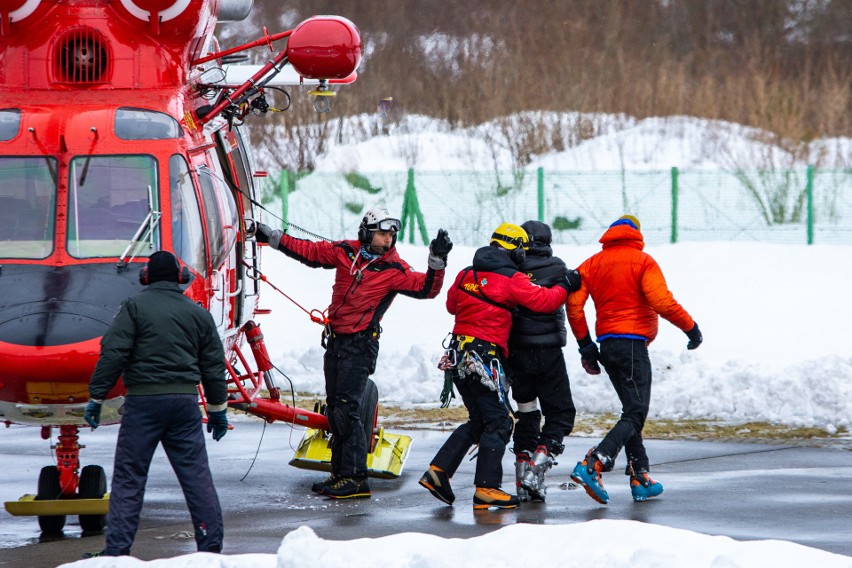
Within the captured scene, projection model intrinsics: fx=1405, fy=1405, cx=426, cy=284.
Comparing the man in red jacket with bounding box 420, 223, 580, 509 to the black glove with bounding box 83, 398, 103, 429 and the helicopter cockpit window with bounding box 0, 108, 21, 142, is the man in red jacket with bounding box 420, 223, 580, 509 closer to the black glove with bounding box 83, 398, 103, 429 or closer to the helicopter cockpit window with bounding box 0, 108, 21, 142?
the black glove with bounding box 83, 398, 103, 429

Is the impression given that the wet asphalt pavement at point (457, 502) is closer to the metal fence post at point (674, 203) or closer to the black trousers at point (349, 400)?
the black trousers at point (349, 400)

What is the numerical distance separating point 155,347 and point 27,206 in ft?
6.53

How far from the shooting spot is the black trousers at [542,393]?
386 inches

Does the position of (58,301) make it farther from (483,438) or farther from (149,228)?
(483,438)

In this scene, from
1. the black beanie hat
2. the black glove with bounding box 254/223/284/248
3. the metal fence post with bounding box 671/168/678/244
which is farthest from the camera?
the metal fence post with bounding box 671/168/678/244

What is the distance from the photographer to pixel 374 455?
11.0 m

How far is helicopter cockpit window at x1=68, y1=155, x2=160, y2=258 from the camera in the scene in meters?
8.77

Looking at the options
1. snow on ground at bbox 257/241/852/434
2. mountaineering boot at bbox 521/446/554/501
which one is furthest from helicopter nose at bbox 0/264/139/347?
snow on ground at bbox 257/241/852/434

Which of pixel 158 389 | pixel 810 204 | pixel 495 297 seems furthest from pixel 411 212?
pixel 158 389

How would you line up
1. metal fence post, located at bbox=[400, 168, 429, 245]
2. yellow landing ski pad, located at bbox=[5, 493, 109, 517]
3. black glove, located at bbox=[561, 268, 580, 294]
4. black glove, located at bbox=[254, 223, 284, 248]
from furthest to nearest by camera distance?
metal fence post, located at bbox=[400, 168, 429, 245], black glove, located at bbox=[254, 223, 284, 248], black glove, located at bbox=[561, 268, 580, 294], yellow landing ski pad, located at bbox=[5, 493, 109, 517]

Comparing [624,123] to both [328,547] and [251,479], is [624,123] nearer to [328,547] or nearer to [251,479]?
[251,479]

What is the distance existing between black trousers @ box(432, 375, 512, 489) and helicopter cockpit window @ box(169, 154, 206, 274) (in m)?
1.96

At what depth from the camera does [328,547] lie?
20.4 feet

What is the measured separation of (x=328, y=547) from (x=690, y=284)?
1721 centimetres
